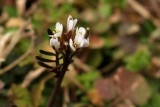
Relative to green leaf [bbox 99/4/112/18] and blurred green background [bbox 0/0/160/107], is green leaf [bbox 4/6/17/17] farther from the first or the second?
green leaf [bbox 99/4/112/18]

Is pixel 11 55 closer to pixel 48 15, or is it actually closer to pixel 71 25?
pixel 48 15

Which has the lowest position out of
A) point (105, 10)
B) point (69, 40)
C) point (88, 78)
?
point (88, 78)

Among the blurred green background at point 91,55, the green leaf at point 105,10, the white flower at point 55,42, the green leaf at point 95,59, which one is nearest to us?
the white flower at point 55,42

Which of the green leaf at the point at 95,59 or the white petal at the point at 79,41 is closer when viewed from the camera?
the white petal at the point at 79,41

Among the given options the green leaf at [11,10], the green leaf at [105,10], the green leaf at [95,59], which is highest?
the green leaf at [11,10]

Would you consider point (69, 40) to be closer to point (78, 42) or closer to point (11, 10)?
point (78, 42)

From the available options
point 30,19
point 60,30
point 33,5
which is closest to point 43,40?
point 30,19

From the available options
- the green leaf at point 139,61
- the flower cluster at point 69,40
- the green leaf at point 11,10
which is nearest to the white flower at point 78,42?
the flower cluster at point 69,40

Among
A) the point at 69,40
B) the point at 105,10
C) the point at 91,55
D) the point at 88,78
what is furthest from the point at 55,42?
the point at 105,10

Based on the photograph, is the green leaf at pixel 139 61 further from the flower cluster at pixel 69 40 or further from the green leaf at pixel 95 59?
Answer: the flower cluster at pixel 69 40
